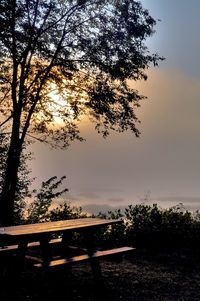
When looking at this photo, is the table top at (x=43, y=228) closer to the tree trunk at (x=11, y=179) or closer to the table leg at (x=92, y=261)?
the table leg at (x=92, y=261)

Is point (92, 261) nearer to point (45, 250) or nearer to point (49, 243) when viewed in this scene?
point (49, 243)

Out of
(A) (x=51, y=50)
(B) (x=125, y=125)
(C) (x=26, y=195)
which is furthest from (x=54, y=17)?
(C) (x=26, y=195)

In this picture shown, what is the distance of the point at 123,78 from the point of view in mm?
17453

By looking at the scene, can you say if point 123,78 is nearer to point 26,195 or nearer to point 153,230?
point 153,230

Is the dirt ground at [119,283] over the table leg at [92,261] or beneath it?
beneath

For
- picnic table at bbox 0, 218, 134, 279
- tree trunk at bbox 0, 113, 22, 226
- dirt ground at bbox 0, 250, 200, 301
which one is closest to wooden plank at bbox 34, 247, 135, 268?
picnic table at bbox 0, 218, 134, 279

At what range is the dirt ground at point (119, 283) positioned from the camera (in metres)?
8.18

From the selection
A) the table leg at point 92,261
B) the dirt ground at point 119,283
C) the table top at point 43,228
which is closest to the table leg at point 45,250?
the table top at point 43,228

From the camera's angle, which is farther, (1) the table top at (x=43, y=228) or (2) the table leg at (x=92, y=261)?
(2) the table leg at (x=92, y=261)

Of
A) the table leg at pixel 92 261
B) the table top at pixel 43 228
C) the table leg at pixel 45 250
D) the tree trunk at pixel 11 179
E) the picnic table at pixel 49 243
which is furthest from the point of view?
the tree trunk at pixel 11 179

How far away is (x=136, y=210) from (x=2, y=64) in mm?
7869

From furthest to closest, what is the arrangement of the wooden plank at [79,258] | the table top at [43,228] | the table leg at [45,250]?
the table leg at [45,250]
the wooden plank at [79,258]
the table top at [43,228]

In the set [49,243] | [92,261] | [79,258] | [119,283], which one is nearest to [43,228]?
[49,243]

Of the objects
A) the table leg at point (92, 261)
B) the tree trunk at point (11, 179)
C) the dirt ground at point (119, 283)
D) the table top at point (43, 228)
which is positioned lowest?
the dirt ground at point (119, 283)
